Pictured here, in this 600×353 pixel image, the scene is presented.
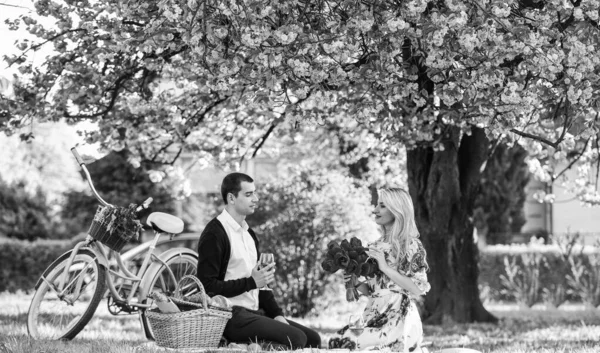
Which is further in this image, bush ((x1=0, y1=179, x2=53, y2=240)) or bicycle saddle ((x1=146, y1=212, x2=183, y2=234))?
bush ((x1=0, y1=179, x2=53, y2=240))

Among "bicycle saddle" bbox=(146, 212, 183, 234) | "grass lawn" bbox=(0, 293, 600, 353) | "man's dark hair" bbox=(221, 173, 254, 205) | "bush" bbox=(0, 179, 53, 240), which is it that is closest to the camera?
"grass lawn" bbox=(0, 293, 600, 353)

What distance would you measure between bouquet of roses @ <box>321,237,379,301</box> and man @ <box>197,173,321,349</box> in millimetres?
641

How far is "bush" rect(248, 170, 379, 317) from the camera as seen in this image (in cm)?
1295

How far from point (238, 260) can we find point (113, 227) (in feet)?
4.03

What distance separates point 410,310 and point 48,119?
4925mm

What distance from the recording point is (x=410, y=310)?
6.41 metres

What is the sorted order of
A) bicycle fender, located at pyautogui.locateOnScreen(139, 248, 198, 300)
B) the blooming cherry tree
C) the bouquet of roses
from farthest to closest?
bicycle fender, located at pyautogui.locateOnScreen(139, 248, 198, 300), the blooming cherry tree, the bouquet of roses

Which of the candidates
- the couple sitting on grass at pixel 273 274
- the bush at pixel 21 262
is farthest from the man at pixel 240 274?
the bush at pixel 21 262

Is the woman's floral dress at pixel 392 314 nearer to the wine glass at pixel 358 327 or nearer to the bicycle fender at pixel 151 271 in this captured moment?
the wine glass at pixel 358 327

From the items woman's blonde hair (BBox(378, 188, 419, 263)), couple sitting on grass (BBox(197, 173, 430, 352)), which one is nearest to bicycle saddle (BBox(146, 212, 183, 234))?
couple sitting on grass (BBox(197, 173, 430, 352))

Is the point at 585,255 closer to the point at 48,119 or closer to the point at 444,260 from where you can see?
the point at 444,260

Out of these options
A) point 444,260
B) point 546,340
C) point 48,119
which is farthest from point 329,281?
point 48,119

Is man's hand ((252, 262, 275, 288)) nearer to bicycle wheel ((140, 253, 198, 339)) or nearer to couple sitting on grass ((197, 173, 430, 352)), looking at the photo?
couple sitting on grass ((197, 173, 430, 352))

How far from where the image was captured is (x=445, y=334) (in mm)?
10211
